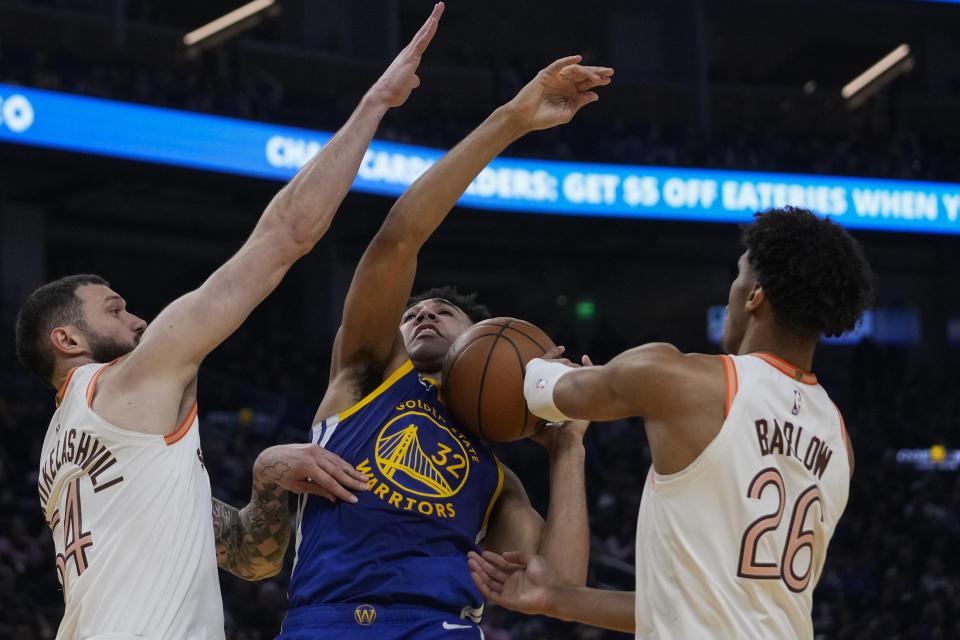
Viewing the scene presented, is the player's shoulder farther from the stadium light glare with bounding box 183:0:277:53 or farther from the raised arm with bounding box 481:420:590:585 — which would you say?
the stadium light glare with bounding box 183:0:277:53

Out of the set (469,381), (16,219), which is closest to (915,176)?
(16,219)

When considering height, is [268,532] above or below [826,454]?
below

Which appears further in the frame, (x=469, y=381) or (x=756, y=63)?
(x=756, y=63)

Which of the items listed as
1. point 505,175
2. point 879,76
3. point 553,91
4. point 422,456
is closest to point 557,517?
point 422,456

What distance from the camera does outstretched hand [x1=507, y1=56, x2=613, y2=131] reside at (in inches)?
150

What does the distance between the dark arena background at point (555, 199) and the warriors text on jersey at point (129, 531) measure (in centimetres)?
627

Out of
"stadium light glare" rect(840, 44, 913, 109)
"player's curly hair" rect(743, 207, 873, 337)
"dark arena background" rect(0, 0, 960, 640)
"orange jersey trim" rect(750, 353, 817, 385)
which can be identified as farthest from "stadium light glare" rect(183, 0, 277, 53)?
"orange jersey trim" rect(750, 353, 817, 385)

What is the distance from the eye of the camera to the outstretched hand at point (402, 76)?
3.77 metres

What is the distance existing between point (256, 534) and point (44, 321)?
3.29ft

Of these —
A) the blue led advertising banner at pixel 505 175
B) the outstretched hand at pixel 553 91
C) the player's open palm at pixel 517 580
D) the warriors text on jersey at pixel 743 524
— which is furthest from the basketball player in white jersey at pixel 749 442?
the blue led advertising banner at pixel 505 175

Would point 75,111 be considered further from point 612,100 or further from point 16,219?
point 612,100

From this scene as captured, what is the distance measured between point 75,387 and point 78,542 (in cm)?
47

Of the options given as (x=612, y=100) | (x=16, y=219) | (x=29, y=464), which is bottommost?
(x=29, y=464)

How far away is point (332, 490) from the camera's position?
340 centimetres
